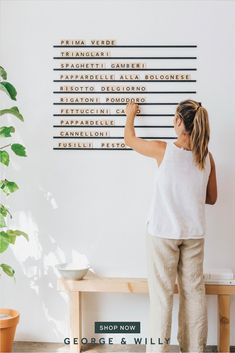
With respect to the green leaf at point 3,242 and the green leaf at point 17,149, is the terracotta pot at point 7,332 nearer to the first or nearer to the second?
the green leaf at point 3,242

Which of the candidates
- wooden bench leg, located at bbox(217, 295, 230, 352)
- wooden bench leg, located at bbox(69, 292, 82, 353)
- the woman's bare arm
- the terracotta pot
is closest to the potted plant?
the terracotta pot

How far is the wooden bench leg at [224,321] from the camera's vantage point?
2695 mm

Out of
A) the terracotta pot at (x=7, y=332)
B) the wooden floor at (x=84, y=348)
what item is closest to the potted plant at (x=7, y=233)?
the terracotta pot at (x=7, y=332)

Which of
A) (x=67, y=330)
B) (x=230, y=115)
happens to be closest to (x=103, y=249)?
(x=67, y=330)

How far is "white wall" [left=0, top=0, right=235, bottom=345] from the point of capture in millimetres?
2896

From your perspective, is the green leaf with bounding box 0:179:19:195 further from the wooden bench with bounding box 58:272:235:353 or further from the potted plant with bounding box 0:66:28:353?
the wooden bench with bounding box 58:272:235:353

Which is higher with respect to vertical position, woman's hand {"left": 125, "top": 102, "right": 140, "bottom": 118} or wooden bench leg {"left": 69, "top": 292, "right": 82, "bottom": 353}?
woman's hand {"left": 125, "top": 102, "right": 140, "bottom": 118}

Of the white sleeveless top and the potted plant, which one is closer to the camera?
the white sleeveless top

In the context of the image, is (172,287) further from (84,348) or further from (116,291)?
(84,348)

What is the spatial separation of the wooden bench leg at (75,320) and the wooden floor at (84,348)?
0.09 meters

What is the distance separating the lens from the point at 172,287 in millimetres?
2475

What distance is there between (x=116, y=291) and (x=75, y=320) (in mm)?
318

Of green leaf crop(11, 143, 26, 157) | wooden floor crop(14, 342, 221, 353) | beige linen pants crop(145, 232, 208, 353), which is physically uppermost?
green leaf crop(11, 143, 26, 157)

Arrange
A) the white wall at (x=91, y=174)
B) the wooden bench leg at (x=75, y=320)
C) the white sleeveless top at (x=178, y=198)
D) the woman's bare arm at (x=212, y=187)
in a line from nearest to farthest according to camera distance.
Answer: the white sleeveless top at (x=178, y=198), the woman's bare arm at (x=212, y=187), the wooden bench leg at (x=75, y=320), the white wall at (x=91, y=174)
